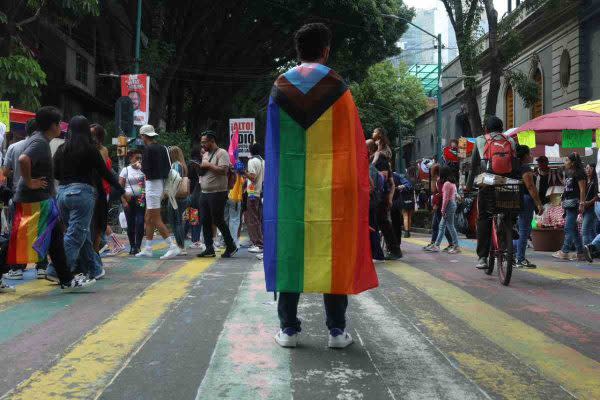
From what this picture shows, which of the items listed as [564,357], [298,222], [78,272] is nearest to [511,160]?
[564,357]

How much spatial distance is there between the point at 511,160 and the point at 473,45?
16.0 m

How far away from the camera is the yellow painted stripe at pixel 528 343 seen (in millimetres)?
3668

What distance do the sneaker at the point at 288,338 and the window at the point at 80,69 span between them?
24512 mm

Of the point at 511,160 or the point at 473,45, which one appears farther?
the point at 473,45

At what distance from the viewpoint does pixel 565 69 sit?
80.2ft

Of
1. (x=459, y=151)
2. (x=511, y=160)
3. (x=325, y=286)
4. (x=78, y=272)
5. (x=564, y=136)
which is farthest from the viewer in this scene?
(x=459, y=151)

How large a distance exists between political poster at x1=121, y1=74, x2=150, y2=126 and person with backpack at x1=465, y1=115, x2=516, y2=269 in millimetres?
14777

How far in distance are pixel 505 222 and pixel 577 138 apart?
567 cm

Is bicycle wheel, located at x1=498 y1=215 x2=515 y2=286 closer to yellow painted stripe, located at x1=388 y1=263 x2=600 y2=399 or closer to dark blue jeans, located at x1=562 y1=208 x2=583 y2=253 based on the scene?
yellow painted stripe, located at x1=388 y1=263 x2=600 y2=399

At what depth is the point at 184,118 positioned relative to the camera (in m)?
33.4

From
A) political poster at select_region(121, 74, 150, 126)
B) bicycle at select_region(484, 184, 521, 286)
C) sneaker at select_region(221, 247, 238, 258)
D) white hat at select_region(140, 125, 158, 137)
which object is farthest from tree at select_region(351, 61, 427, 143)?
bicycle at select_region(484, 184, 521, 286)

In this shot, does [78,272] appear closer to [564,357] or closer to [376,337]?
[376,337]

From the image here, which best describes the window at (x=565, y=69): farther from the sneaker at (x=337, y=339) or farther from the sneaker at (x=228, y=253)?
the sneaker at (x=337, y=339)

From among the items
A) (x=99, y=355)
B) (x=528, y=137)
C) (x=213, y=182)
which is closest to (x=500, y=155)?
(x=213, y=182)
